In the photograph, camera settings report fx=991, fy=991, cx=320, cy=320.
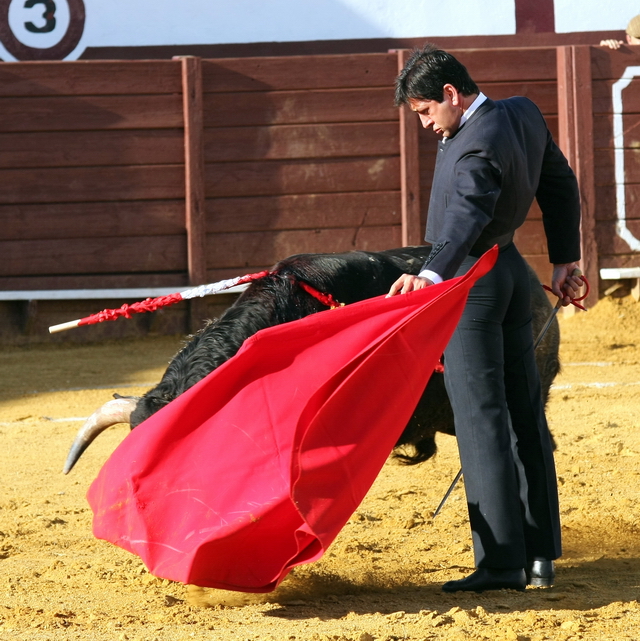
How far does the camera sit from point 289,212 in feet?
28.6

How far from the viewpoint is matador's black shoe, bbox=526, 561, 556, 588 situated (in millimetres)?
2857

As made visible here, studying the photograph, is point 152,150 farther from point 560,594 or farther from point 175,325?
point 560,594

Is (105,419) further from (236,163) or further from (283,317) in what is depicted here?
(236,163)

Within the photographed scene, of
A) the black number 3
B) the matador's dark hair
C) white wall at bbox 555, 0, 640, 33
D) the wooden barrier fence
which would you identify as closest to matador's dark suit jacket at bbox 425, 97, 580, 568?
the matador's dark hair

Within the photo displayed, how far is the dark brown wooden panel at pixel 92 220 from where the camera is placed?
8.48 m

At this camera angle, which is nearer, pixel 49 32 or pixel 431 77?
pixel 431 77

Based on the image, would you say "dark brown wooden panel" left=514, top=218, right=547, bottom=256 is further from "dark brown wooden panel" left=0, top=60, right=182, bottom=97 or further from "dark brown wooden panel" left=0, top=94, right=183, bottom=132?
"dark brown wooden panel" left=0, top=60, right=182, bottom=97

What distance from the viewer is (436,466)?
4.70 metres

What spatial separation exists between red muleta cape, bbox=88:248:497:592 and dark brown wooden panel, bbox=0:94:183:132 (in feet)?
20.6

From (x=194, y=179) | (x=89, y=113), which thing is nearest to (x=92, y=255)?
(x=194, y=179)

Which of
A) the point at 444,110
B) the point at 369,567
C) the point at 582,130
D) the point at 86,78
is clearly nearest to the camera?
the point at 444,110

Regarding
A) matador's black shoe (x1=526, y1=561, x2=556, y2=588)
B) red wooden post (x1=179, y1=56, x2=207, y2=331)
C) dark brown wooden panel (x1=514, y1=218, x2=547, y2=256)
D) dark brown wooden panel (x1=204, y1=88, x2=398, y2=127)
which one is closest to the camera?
matador's black shoe (x1=526, y1=561, x2=556, y2=588)

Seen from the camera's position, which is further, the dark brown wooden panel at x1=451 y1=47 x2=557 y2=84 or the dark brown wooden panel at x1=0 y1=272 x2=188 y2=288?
the dark brown wooden panel at x1=451 y1=47 x2=557 y2=84

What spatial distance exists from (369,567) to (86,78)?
6.38m
